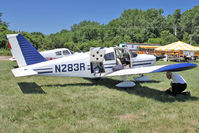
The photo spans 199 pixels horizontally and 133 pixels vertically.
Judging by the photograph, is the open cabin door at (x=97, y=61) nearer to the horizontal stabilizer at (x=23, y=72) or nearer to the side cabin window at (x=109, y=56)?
the side cabin window at (x=109, y=56)

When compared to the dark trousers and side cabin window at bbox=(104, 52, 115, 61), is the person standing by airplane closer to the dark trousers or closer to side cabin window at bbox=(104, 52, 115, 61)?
the dark trousers

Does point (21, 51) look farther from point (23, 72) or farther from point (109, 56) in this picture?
point (109, 56)

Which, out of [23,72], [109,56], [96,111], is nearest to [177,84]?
[109,56]

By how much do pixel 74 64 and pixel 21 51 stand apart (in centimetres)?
229

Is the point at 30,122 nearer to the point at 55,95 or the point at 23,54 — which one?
the point at 55,95

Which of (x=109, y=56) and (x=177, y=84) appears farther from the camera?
(x=109, y=56)

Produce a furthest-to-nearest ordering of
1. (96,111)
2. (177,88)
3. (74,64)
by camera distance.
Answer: (74,64) < (177,88) < (96,111)

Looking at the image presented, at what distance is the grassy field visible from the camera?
393 cm

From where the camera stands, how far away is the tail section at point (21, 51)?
23.3 feet

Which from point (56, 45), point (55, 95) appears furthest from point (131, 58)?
point (56, 45)

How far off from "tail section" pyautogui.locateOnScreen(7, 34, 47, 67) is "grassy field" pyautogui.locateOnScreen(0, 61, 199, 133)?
125cm

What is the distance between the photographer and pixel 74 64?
303 inches

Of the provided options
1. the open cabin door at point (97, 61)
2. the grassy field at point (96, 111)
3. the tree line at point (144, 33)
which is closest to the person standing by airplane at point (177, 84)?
the grassy field at point (96, 111)

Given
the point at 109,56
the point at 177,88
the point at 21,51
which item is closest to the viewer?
the point at 177,88
